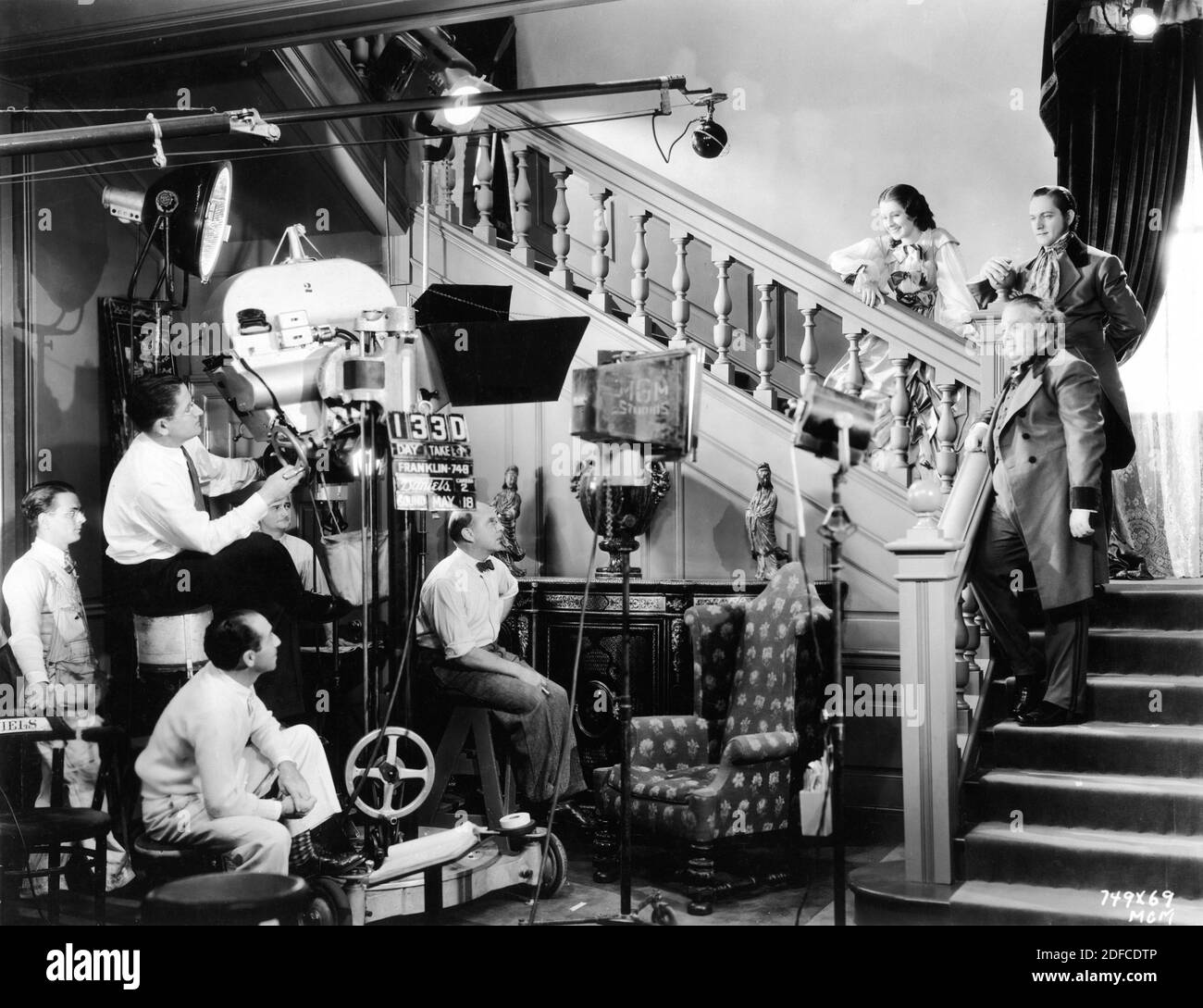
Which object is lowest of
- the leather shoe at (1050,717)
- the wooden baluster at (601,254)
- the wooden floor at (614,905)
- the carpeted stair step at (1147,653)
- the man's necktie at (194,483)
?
the wooden floor at (614,905)

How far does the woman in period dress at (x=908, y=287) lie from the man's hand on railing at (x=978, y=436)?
29 centimetres

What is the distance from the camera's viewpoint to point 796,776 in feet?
14.2

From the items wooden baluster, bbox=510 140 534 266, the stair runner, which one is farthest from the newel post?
wooden baluster, bbox=510 140 534 266

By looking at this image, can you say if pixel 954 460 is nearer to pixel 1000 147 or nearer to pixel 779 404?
pixel 779 404

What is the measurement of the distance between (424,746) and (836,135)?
9.52 ft

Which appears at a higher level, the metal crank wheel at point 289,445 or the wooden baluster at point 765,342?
the wooden baluster at point 765,342

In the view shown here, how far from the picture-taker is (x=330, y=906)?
12.4 ft

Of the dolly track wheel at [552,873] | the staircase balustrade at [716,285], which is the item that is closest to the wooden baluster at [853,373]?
the staircase balustrade at [716,285]

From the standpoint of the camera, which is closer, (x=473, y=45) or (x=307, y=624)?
(x=307, y=624)

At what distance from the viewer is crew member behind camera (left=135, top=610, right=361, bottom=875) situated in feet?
12.7

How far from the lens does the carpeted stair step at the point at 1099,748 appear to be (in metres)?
3.73

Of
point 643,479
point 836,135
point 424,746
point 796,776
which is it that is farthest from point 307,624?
point 836,135
